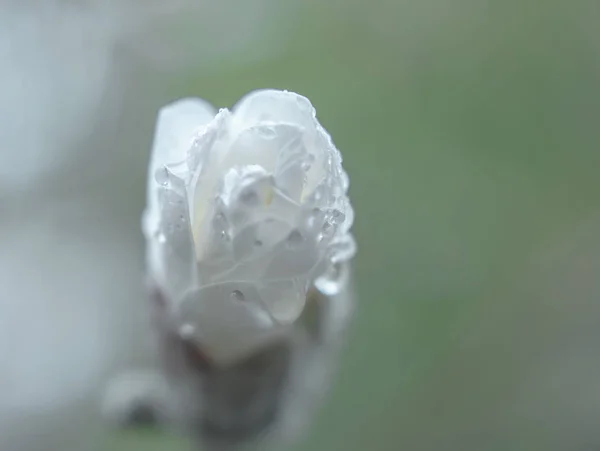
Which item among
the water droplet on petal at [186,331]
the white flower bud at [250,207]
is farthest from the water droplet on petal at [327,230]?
the water droplet on petal at [186,331]

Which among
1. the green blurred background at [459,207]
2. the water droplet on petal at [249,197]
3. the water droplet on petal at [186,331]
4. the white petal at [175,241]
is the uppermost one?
the green blurred background at [459,207]

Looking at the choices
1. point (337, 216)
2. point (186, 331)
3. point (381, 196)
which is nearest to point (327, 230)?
point (337, 216)

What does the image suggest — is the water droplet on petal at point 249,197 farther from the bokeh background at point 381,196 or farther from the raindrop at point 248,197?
the bokeh background at point 381,196

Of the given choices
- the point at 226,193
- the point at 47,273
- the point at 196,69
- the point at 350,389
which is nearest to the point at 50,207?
the point at 47,273

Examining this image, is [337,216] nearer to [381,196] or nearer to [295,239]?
[295,239]

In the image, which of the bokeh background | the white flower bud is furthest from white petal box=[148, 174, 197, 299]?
the bokeh background

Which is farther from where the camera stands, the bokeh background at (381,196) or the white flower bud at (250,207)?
the bokeh background at (381,196)

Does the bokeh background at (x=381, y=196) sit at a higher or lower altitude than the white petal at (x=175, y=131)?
higher
